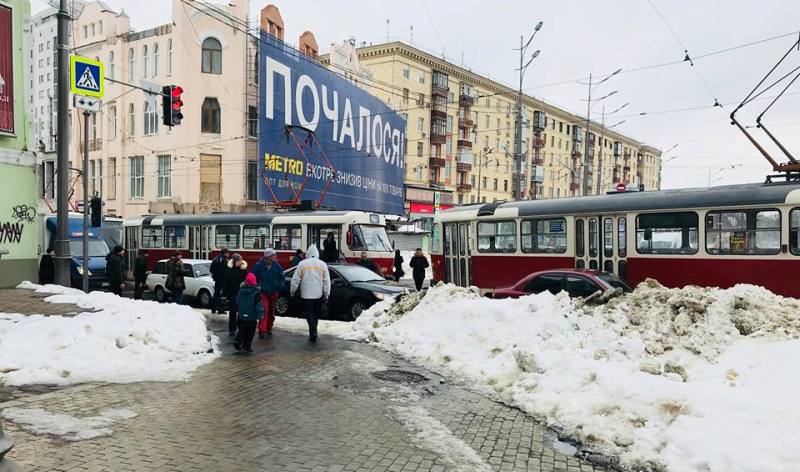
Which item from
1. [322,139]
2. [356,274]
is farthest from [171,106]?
[322,139]

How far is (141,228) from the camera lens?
26.5 m

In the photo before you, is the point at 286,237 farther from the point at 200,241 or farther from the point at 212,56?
the point at 212,56

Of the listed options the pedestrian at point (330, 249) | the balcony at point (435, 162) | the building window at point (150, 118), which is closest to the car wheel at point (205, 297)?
→ the pedestrian at point (330, 249)

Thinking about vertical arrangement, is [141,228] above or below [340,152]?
below

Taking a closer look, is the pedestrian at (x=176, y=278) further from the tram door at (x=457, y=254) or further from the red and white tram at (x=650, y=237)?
the red and white tram at (x=650, y=237)

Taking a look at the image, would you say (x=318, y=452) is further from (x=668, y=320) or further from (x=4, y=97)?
(x=4, y=97)

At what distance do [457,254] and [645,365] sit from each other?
1143 centimetres

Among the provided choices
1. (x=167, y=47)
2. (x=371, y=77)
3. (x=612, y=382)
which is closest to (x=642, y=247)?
(x=612, y=382)

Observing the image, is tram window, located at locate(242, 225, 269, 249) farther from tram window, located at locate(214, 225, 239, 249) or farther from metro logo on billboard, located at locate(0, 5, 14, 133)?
metro logo on billboard, located at locate(0, 5, 14, 133)

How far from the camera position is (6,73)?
15812 mm

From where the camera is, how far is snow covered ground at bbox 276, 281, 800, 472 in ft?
16.3

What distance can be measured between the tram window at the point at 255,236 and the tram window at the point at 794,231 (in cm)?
1664

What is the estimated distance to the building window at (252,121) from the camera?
37.8m

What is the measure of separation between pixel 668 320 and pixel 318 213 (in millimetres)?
15254
